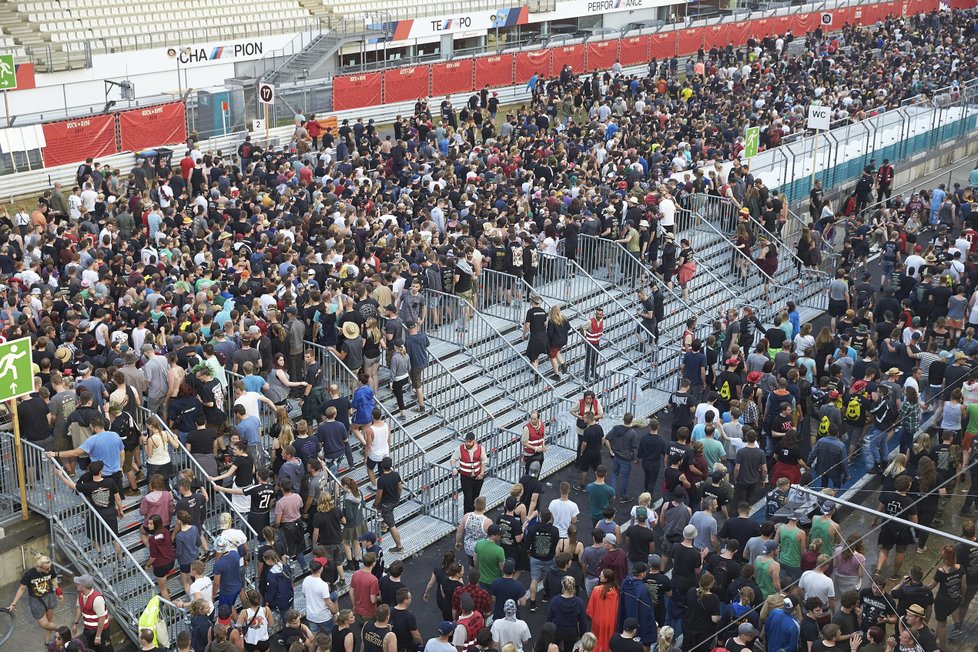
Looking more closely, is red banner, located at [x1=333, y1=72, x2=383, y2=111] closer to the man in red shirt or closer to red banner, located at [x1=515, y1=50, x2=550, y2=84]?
red banner, located at [x1=515, y1=50, x2=550, y2=84]

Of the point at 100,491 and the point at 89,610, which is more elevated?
the point at 100,491

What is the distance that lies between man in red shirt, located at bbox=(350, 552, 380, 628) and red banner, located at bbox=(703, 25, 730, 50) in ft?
132

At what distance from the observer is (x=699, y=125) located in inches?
1292

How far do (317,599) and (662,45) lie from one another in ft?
123

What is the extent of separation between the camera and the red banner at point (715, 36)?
49.4m


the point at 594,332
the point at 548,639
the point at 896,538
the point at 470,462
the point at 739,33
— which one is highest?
the point at 896,538

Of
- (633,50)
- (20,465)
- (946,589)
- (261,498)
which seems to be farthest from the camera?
(633,50)

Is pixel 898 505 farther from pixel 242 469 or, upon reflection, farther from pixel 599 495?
pixel 242 469

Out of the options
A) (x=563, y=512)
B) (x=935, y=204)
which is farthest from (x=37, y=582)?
(x=935, y=204)

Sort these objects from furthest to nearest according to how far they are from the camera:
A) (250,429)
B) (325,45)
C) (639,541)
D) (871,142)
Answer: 1. (325,45)
2. (871,142)
3. (250,429)
4. (639,541)

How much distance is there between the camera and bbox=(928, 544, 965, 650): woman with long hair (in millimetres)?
10688

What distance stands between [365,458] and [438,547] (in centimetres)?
156

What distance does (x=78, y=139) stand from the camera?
28859 millimetres

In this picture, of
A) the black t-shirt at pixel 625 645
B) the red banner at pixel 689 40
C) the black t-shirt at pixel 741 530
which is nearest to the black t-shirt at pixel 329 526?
the black t-shirt at pixel 625 645
